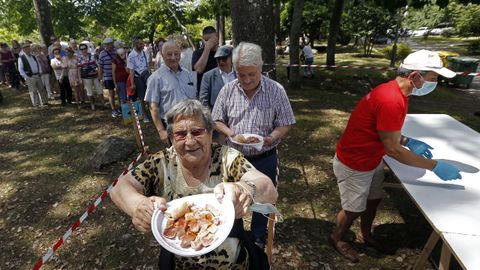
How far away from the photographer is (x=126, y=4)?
3703cm

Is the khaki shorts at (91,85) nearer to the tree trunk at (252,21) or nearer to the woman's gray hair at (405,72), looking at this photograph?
the tree trunk at (252,21)

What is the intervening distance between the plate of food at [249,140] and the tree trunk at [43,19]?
44.1ft

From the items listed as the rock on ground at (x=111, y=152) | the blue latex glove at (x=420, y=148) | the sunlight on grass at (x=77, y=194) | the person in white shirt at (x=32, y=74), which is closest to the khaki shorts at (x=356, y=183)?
the blue latex glove at (x=420, y=148)

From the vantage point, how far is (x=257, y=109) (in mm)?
3109

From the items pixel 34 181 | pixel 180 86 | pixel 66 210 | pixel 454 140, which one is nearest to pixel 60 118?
pixel 34 181

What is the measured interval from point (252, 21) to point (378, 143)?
3574 mm

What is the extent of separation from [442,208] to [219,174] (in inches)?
70.4

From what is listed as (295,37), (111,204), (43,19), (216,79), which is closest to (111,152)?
(111,204)

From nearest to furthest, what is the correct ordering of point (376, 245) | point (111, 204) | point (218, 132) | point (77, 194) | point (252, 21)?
point (218, 132) < point (376, 245) < point (111, 204) < point (77, 194) < point (252, 21)

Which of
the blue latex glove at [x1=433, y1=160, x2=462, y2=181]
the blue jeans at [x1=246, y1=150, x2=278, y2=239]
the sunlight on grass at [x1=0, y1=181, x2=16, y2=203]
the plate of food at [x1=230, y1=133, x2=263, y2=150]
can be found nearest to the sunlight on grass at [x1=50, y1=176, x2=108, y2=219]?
the sunlight on grass at [x1=0, y1=181, x2=16, y2=203]

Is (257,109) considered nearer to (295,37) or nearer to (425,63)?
(425,63)

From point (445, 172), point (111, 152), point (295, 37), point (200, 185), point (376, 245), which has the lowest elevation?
point (376, 245)

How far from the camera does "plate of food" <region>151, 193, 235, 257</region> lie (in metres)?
1.70

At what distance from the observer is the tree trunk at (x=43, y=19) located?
12.8m
